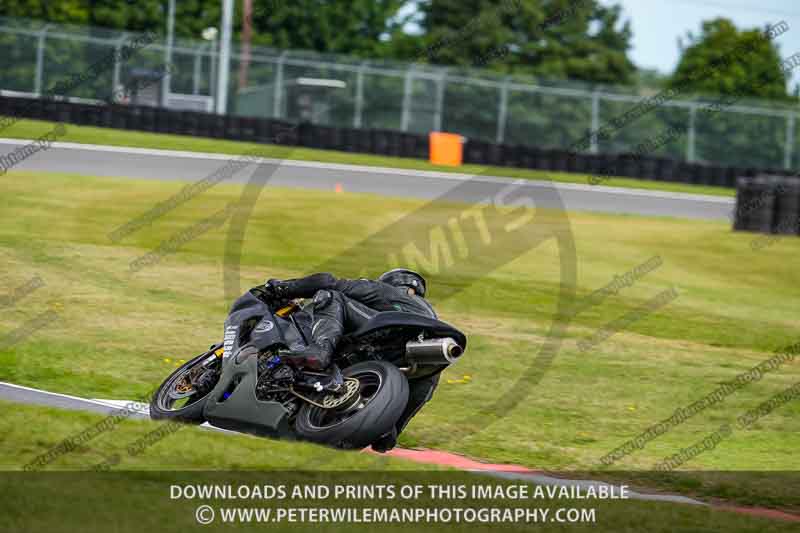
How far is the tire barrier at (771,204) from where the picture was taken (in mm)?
24562

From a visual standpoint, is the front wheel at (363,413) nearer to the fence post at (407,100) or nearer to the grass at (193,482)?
the grass at (193,482)

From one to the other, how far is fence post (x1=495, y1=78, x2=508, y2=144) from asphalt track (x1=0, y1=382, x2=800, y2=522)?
3096 cm

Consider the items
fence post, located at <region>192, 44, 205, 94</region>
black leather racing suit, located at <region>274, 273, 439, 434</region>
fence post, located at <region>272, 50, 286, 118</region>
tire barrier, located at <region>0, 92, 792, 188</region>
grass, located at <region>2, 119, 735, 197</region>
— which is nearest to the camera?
black leather racing suit, located at <region>274, 273, 439, 434</region>

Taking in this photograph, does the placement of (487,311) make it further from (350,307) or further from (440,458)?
(350,307)

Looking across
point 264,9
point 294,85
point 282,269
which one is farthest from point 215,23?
point 282,269

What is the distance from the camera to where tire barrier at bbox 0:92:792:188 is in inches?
1272

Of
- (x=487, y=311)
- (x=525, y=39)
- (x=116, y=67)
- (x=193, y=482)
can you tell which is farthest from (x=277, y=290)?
(x=525, y=39)

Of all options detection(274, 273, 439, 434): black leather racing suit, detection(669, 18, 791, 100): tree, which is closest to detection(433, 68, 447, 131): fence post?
detection(669, 18, 791, 100): tree

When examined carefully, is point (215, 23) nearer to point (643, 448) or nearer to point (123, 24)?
point (123, 24)

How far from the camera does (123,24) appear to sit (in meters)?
57.8

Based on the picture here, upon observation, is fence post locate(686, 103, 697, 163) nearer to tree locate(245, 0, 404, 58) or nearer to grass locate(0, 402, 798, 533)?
tree locate(245, 0, 404, 58)

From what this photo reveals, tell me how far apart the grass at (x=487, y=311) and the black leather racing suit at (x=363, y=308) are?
0.93 metres

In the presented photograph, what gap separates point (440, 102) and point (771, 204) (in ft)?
52.5

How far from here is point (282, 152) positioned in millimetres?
32781
